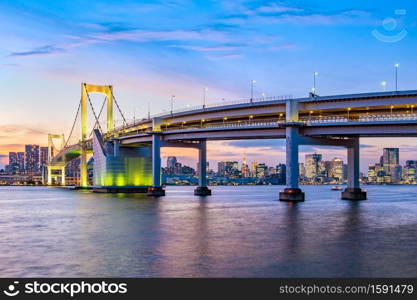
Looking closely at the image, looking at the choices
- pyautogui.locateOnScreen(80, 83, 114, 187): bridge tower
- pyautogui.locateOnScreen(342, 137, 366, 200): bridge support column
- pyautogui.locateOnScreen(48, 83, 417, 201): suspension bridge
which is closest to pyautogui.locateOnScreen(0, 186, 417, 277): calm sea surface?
pyautogui.locateOnScreen(48, 83, 417, 201): suspension bridge

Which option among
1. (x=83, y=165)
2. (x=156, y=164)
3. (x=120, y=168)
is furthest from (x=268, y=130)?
(x=83, y=165)

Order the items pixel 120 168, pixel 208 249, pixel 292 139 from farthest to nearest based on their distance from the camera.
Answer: pixel 120 168 → pixel 292 139 → pixel 208 249

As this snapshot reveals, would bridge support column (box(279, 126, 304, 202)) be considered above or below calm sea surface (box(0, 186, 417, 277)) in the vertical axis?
above

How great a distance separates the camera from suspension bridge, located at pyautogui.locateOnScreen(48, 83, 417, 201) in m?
62.6

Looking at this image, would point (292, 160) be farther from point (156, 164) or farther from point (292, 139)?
point (156, 164)

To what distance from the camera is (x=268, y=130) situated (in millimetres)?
72125

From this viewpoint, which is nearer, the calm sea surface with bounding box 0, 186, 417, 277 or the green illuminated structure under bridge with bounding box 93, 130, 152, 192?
the calm sea surface with bounding box 0, 186, 417, 277

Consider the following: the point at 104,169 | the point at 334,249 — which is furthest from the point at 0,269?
the point at 104,169

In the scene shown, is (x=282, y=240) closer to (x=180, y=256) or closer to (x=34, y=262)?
(x=180, y=256)

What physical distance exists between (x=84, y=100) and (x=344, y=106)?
94260 millimetres

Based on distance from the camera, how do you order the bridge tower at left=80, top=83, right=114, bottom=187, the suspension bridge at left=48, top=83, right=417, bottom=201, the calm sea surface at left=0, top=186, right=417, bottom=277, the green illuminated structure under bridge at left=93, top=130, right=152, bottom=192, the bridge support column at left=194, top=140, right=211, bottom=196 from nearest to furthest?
the calm sea surface at left=0, top=186, right=417, bottom=277, the suspension bridge at left=48, top=83, right=417, bottom=201, the bridge support column at left=194, top=140, right=211, bottom=196, the green illuminated structure under bridge at left=93, top=130, right=152, bottom=192, the bridge tower at left=80, top=83, right=114, bottom=187

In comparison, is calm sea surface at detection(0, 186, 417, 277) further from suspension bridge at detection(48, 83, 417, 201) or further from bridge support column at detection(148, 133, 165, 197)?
bridge support column at detection(148, 133, 165, 197)

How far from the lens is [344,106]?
209 feet

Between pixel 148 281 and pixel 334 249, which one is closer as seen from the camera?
pixel 148 281
